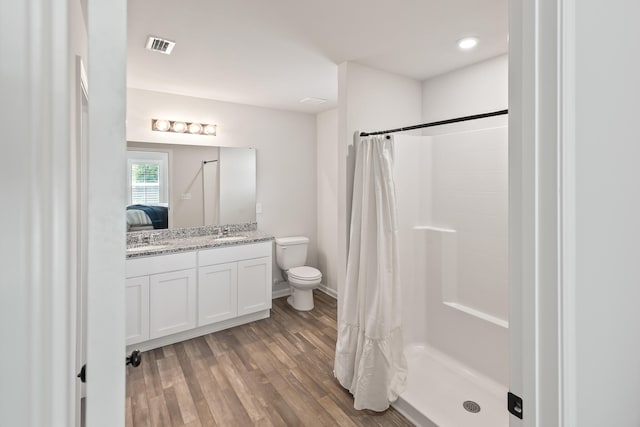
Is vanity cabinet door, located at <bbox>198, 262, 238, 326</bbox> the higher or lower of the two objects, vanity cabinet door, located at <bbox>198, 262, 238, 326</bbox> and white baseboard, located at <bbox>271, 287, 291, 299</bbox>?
the higher

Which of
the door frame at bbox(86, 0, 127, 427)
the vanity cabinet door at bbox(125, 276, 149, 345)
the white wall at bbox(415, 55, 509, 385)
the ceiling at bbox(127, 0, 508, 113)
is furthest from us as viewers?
the vanity cabinet door at bbox(125, 276, 149, 345)

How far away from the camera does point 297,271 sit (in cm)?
365

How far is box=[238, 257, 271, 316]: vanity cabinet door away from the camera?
3232mm

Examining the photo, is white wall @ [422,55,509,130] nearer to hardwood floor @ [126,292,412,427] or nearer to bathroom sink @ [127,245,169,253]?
hardwood floor @ [126,292,412,427]

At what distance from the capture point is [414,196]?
107 inches

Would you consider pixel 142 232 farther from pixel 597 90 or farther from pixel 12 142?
pixel 597 90

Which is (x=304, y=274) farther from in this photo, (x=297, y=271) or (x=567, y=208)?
(x=567, y=208)

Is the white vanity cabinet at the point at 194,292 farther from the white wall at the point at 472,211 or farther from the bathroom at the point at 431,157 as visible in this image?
the white wall at the point at 472,211

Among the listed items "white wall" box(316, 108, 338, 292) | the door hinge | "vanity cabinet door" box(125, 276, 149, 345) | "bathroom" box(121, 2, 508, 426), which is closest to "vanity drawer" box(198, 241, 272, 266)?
"vanity cabinet door" box(125, 276, 149, 345)

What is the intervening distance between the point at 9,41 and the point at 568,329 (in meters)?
1.14

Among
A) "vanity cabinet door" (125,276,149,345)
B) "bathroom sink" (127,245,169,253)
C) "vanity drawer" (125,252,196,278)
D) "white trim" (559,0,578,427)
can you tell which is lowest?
"vanity cabinet door" (125,276,149,345)

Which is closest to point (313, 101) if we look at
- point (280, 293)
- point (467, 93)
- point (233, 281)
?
point (467, 93)

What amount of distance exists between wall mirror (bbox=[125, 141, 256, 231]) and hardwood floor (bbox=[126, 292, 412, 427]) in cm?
131

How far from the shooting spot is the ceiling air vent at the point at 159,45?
204 centimetres
